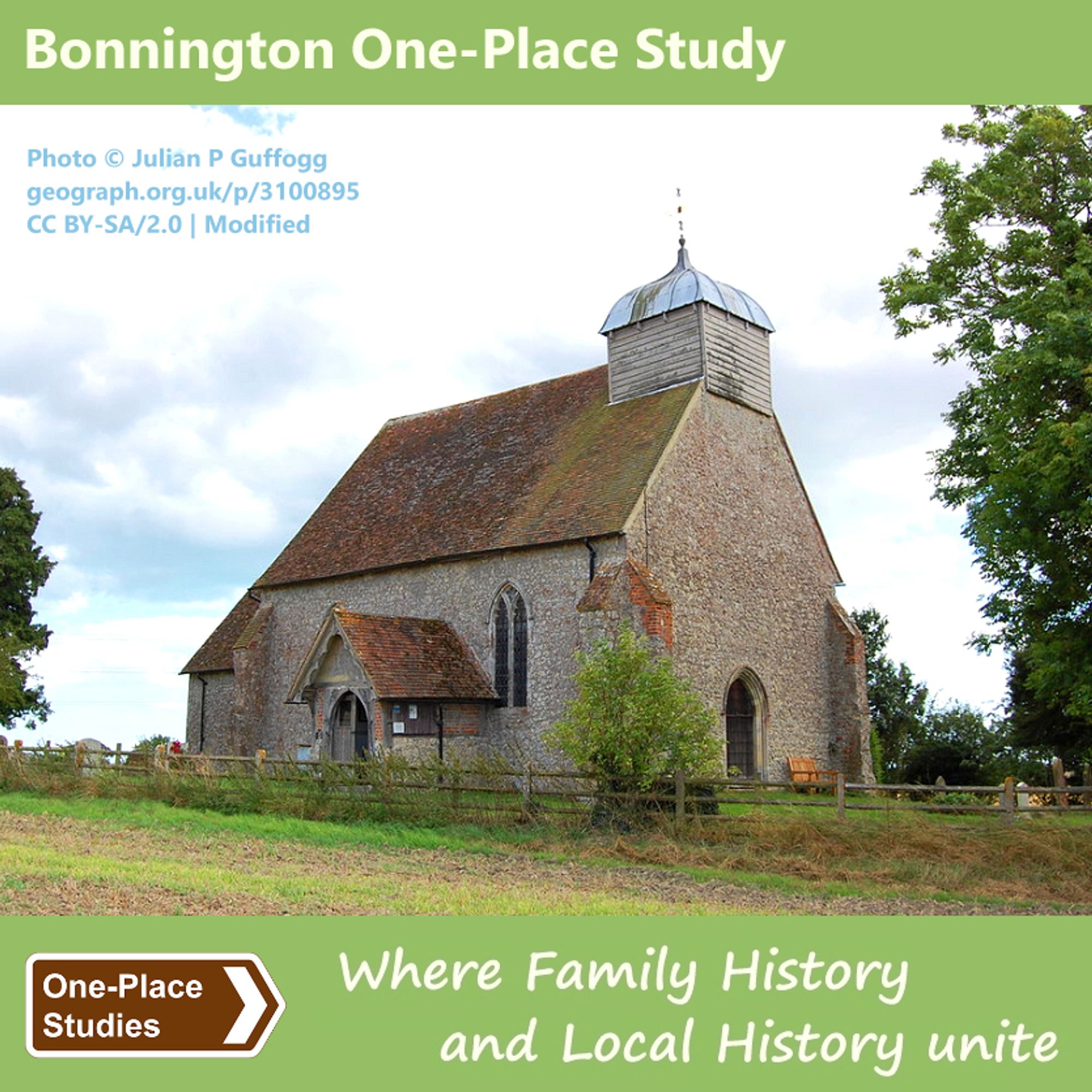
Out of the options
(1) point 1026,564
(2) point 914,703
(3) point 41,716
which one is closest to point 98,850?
A: (1) point 1026,564

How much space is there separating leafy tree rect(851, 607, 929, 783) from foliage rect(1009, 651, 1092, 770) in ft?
12.3

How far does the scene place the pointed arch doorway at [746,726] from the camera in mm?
25781

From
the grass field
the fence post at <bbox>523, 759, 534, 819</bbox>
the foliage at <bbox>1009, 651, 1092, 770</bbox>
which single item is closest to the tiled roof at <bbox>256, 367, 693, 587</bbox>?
the fence post at <bbox>523, 759, 534, 819</bbox>

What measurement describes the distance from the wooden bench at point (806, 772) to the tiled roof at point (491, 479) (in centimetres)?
807

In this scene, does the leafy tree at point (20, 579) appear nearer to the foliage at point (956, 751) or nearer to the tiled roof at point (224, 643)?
the tiled roof at point (224, 643)

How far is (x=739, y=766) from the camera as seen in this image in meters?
26.0

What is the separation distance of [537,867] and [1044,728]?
844 inches

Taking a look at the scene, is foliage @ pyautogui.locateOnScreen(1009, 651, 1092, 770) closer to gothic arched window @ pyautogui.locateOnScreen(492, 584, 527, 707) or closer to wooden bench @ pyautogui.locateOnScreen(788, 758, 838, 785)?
wooden bench @ pyautogui.locateOnScreen(788, 758, 838, 785)

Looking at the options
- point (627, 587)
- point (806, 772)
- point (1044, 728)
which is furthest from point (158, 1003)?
point (1044, 728)

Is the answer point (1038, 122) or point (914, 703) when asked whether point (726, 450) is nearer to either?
point (1038, 122)

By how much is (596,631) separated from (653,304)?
9984 millimetres

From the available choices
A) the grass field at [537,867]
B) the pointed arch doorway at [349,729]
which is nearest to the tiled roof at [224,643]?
the pointed arch doorway at [349,729]

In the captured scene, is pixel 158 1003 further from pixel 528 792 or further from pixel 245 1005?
pixel 528 792

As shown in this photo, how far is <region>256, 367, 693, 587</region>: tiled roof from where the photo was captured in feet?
82.3
